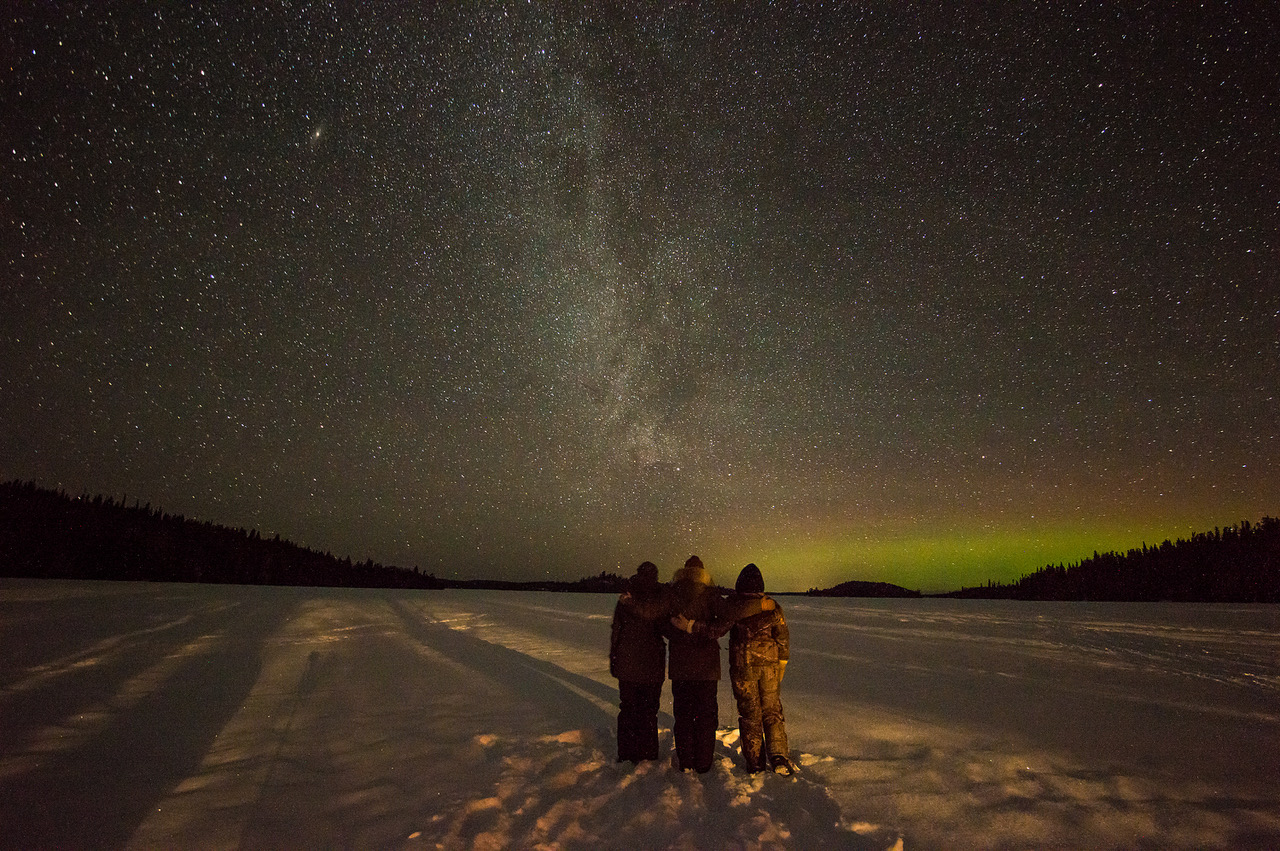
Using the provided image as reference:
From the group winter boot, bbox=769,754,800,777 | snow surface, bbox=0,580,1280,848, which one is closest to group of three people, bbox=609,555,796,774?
winter boot, bbox=769,754,800,777

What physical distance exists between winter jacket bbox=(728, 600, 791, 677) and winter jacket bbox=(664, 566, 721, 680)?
0.19 m

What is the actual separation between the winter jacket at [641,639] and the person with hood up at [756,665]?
0.29 metres

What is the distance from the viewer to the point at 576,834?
14.0ft

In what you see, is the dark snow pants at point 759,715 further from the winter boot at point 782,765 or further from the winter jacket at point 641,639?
the winter jacket at point 641,639

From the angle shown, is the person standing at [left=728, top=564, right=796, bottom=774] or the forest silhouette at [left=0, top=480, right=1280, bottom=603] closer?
the person standing at [left=728, top=564, right=796, bottom=774]

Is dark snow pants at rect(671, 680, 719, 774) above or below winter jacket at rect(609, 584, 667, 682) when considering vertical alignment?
below

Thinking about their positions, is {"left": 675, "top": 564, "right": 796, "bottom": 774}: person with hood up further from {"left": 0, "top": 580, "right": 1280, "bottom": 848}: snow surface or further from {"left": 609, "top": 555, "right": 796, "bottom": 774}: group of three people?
{"left": 0, "top": 580, "right": 1280, "bottom": 848}: snow surface

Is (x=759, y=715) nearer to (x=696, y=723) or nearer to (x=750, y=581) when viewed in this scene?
(x=696, y=723)

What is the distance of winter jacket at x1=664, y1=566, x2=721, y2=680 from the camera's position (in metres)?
5.32

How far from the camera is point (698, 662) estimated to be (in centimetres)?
533

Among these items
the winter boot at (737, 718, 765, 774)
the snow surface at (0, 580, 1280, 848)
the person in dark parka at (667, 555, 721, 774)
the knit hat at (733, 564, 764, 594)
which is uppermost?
the knit hat at (733, 564, 764, 594)

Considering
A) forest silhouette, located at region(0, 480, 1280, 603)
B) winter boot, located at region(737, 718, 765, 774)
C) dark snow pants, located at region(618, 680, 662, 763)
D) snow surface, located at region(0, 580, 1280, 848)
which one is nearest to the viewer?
snow surface, located at region(0, 580, 1280, 848)

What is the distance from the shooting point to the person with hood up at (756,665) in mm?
5371

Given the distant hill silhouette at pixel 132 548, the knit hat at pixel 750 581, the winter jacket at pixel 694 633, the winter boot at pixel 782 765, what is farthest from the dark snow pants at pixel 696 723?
the distant hill silhouette at pixel 132 548
